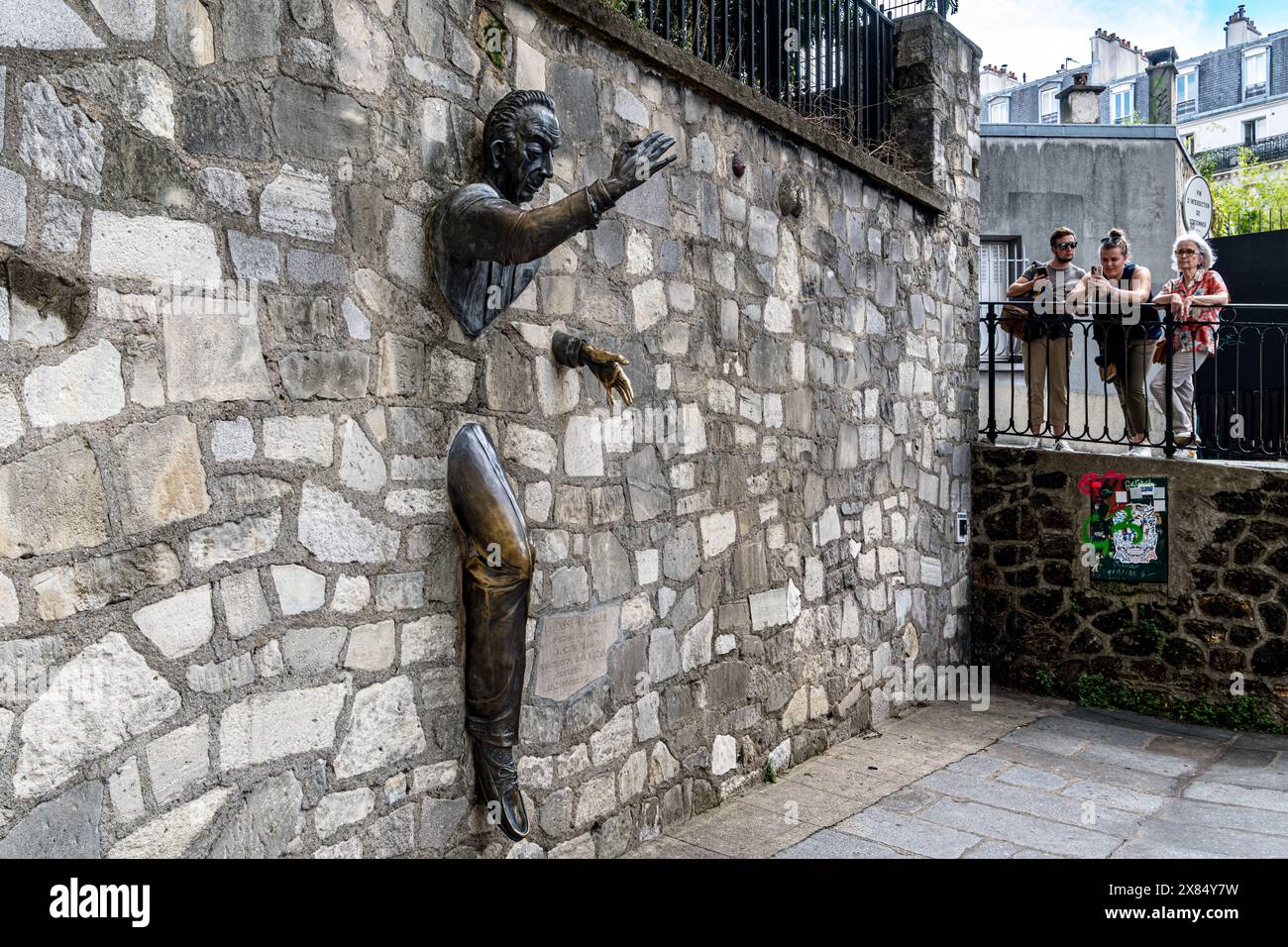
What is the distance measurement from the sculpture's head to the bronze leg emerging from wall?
0.75 metres

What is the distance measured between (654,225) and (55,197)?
7.71 ft

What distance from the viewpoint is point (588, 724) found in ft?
12.5

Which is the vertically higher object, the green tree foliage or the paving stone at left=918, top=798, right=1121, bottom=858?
the green tree foliage

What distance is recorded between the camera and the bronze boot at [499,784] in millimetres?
3285

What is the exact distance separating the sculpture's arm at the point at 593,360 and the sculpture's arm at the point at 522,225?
1.65ft

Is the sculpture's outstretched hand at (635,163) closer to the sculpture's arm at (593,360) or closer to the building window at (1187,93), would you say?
the sculpture's arm at (593,360)

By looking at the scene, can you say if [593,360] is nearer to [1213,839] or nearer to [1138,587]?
[1213,839]

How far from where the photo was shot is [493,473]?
10.7 feet

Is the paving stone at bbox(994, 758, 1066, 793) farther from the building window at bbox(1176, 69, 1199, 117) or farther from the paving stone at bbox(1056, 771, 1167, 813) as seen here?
the building window at bbox(1176, 69, 1199, 117)

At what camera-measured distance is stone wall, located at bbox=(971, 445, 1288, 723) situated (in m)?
6.38

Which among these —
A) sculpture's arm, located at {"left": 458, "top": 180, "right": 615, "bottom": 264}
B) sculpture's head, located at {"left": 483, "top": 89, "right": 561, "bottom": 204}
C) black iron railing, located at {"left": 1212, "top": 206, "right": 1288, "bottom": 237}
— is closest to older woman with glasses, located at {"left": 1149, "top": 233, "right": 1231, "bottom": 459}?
sculpture's head, located at {"left": 483, "top": 89, "right": 561, "bottom": 204}

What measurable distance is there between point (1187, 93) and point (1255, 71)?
2.75 m

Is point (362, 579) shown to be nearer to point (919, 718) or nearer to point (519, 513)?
point (519, 513)
